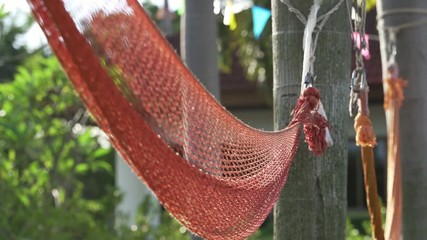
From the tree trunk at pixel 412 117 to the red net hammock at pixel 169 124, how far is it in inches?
59.1

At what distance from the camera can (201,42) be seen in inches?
236

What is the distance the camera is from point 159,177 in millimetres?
2525

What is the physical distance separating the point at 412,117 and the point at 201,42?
1779 millimetres

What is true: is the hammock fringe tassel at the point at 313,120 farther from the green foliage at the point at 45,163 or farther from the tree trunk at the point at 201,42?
the green foliage at the point at 45,163

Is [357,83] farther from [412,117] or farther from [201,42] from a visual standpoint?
[201,42]

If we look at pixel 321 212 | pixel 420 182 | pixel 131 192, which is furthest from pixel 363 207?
pixel 321 212

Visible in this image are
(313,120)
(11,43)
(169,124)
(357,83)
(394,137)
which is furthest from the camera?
(11,43)

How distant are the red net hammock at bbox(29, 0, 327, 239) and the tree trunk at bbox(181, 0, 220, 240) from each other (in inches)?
107

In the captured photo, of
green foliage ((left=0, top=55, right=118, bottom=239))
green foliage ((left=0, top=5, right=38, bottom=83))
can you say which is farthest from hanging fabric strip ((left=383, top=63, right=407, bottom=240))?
green foliage ((left=0, top=5, right=38, bottom=83))

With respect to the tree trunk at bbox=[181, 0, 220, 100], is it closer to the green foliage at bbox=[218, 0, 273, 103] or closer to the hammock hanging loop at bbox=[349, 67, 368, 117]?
the hammock hanging loop at bbox=[349, 67, 368, 117]

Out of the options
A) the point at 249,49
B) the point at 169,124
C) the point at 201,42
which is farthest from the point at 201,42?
the point at 249,49

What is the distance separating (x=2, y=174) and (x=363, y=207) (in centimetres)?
715

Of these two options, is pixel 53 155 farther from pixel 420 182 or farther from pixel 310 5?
pixel 310 5

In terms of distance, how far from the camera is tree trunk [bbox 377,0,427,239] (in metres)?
4.52
